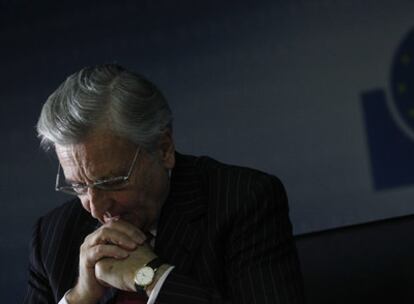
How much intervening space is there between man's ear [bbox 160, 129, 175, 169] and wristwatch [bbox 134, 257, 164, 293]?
0.23 m

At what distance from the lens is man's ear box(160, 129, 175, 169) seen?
1.71 meters

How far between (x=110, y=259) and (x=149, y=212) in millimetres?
143

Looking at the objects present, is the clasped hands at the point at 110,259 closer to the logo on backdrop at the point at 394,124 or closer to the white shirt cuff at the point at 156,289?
the white shirt cuff at the point at 156,289

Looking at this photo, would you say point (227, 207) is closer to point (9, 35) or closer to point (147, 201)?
point (147, 201)

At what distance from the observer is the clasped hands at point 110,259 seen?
164 cm

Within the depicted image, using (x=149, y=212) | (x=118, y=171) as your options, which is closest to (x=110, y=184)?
(x=118, y=171)

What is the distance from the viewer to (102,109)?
161cm

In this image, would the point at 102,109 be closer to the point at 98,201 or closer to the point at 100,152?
the point at 100,152

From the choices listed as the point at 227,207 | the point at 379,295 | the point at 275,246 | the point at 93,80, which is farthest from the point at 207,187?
the point at 379,295

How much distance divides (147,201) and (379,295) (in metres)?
0.60

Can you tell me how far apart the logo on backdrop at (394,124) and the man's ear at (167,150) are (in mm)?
884

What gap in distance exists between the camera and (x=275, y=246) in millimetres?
1685

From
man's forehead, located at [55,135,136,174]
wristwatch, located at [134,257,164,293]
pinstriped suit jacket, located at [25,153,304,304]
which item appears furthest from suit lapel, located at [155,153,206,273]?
man's forehead, located at [55,135,136,174]

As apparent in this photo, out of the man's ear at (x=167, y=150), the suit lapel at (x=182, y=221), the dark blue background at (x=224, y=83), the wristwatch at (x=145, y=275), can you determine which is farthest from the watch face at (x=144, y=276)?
the dark blue background at (x=224, y=83)
